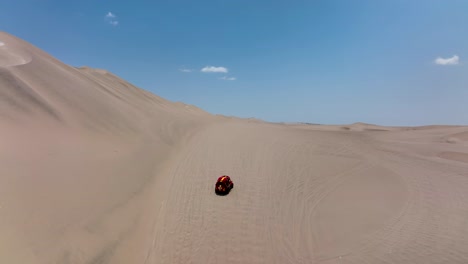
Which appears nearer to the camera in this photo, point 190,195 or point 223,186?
point 190,195

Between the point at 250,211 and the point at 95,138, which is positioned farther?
the point at 95,138

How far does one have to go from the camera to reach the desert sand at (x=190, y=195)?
→ 6355 mm

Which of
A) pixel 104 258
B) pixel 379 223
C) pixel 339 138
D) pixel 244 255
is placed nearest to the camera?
pixel 104 258

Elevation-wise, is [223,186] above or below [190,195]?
above

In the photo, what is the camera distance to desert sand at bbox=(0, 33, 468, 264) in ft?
20.9

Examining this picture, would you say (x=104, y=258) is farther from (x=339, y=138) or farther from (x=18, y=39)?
(x=18, y=39)

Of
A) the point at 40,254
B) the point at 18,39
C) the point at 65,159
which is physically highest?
the point at 18,39

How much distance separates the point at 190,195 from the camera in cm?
895

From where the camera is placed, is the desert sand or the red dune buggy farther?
the red dune buggy

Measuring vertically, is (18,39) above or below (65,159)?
above

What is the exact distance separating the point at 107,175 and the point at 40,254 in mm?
3636

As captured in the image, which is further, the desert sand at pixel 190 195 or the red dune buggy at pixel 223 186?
the red dune buggy at pixel 223 186

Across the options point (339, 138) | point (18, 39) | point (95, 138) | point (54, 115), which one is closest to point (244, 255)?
point (95, 138)

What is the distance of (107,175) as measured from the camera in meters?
8.98
